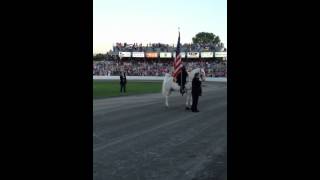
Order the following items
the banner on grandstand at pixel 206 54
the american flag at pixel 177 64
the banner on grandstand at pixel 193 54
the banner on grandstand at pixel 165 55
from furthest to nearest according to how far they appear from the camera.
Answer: the banner on grandstand at pixel 165 55
the banner on grandstand at pixel 193 54
the banner on grandstand at pixel 206 54
the american flag at pixel 177 64

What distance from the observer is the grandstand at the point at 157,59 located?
232 feet

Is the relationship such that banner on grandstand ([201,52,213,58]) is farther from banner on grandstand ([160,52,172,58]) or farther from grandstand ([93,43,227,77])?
banner on grandstand ([160,52,172,58])

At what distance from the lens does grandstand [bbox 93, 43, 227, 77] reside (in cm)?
7064

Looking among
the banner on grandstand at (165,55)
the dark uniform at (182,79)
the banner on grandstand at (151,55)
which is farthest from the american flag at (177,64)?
the banner on grandstand at (151,55)

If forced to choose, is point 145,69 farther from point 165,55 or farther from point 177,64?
point 177,64

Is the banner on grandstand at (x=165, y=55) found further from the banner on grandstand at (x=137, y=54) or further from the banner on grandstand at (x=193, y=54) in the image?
the banner on grandstand at (x=193, y=54)

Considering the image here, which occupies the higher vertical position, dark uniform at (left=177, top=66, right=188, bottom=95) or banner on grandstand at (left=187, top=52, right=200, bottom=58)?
banner on grandstand at (left=187, top=52, right=200, bottom=58)

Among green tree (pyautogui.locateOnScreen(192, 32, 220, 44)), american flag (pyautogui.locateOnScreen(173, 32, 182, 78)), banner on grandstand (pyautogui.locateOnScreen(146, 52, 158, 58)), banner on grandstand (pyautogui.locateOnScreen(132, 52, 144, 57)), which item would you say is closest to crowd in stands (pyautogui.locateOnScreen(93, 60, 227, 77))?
banner on grandstand (pyautogui.locateOnScreen(132, 52, 144, 57))
